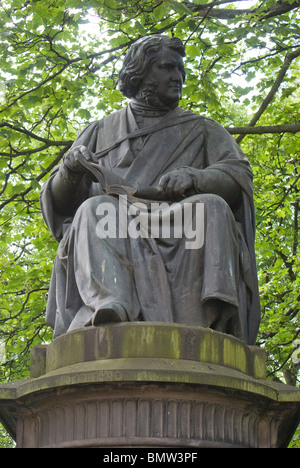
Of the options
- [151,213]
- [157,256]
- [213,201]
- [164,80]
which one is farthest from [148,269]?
[164,80]

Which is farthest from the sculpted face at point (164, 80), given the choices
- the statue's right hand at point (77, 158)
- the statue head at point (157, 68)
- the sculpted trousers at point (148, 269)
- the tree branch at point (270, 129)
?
the tree branch at point (270, 129)

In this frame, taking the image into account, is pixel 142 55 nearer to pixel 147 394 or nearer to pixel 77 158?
pixel 77 158

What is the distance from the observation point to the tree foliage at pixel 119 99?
10.9m

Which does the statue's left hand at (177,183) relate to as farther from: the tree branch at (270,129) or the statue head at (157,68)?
the tree branch at (270,129)

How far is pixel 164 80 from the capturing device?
714 cm

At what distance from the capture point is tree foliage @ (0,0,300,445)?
10.9 metres

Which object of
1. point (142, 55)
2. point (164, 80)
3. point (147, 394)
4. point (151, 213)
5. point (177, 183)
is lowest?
point (147, 394)

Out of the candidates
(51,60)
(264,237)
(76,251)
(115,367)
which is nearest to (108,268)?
(76,251)

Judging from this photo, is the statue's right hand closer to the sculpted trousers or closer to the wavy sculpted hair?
the sculpted trousers

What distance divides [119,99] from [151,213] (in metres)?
6.77

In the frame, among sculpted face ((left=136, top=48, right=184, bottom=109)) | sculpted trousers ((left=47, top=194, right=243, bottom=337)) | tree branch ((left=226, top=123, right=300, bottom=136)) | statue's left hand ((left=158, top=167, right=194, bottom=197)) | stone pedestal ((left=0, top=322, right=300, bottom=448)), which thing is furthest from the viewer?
tree branch ((left=226, top=123, right=300, bottom=136))

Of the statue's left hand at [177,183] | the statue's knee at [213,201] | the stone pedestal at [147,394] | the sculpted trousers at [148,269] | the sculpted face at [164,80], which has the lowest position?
the stone pedestal at [147,394]

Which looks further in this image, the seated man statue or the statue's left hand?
the statue's left hand

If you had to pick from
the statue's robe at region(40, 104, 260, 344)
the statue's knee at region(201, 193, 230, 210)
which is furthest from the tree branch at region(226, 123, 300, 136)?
the statue's knee at region(201, 193, 230, 210)
